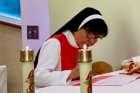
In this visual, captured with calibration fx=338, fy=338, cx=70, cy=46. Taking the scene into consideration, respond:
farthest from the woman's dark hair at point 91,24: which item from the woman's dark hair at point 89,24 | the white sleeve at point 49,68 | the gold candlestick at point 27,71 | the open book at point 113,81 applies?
the gold candlestick at point 27,71

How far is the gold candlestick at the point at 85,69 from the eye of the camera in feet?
2.91

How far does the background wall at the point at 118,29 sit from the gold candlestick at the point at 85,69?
2327mm

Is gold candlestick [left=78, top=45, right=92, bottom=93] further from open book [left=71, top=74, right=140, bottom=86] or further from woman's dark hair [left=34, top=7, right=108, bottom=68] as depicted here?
woman's dark hair [left=34, top=7, right=108, bottom=68]

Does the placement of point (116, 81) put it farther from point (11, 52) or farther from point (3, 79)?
point (11, 52)

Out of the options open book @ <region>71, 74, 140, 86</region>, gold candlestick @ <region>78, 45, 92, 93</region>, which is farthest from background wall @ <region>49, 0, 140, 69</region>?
gold candlestick @ <region>78, 45, 92, 93</region>

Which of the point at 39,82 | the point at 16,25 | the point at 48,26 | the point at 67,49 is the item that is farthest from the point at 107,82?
the point at 16,25

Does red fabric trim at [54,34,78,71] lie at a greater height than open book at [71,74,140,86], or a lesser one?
greater

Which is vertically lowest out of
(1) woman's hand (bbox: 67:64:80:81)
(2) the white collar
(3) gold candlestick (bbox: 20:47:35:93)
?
(1) woman's hand (bbox: 67:64:80:81)

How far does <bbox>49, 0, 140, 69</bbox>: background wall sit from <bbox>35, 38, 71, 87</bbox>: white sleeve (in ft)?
3.66

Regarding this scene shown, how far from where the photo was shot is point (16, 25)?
3859 mm

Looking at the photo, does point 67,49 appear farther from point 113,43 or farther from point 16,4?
point 16,4

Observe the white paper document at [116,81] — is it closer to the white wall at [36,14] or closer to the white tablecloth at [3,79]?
the white tablecloth at [3,79]

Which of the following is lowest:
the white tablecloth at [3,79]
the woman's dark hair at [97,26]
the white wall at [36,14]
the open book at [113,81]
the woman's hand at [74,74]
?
the white tablecloth at [3,79]

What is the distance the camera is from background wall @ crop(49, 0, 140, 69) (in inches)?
125
